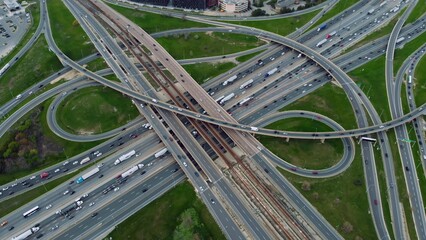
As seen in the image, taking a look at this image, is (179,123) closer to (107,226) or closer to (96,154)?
(96,154)

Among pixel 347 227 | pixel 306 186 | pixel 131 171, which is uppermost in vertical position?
pixel 131 171

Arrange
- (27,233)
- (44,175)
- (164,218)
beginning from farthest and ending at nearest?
(44,175), (164,218), (27,233)

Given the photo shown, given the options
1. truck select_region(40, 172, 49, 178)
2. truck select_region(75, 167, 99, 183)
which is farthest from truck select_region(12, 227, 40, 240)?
truck select_region(40, 172, 49, 178)

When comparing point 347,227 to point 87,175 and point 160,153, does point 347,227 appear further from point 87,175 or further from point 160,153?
point 87,175

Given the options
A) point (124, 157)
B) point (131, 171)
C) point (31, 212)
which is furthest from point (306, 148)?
point (31, 212)

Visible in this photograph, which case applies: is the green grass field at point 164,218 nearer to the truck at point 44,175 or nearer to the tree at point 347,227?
the truck at point 44,175

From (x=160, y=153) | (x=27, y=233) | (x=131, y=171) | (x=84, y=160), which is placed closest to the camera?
(x=27, y=233)

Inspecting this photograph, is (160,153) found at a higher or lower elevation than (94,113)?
lower
